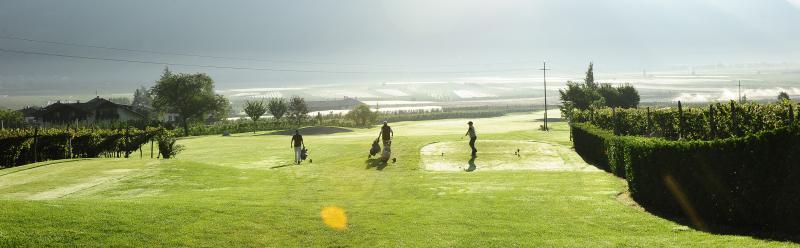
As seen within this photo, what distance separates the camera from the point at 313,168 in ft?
105

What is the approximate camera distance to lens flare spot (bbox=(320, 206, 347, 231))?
1441 centimetres

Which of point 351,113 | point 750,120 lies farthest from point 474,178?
point 351,113

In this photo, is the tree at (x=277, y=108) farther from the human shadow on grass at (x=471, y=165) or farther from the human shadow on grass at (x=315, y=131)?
the human shadow on grass at (x=471, y=165)

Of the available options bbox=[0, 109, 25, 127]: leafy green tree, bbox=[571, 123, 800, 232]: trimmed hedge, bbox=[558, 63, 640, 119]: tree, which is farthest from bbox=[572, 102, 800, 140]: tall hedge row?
bbox=[0, 109, 25, 127]: leafy green tree

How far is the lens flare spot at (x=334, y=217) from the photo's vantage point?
14.4m

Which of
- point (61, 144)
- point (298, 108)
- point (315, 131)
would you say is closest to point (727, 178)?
point (61, 144)

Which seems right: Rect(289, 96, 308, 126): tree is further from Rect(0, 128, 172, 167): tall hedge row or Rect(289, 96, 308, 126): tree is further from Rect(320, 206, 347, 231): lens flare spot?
Rect(320, 206, 347, 231): lens flare spot

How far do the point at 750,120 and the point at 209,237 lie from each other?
2589 cm

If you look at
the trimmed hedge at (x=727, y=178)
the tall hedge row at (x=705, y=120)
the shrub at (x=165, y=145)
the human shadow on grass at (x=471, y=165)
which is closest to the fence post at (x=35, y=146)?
the shrub at (x=165, y=145)

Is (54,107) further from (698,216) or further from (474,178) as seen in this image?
(698,216)

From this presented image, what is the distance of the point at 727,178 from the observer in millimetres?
15172

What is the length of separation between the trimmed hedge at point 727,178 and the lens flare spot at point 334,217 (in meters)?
9.38

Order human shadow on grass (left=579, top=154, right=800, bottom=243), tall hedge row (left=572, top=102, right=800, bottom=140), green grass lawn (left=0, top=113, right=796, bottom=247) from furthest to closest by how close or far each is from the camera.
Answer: tall hedge row (left=572, top=102, right=800, bottom=140)
human shadow on grass (left=579, top=154, right=800, bottom=243)
green grass lawn (left=0, top=113, right=796, bottom=247)

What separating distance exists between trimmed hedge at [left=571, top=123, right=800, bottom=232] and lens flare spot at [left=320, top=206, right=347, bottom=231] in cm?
Answer: 938
